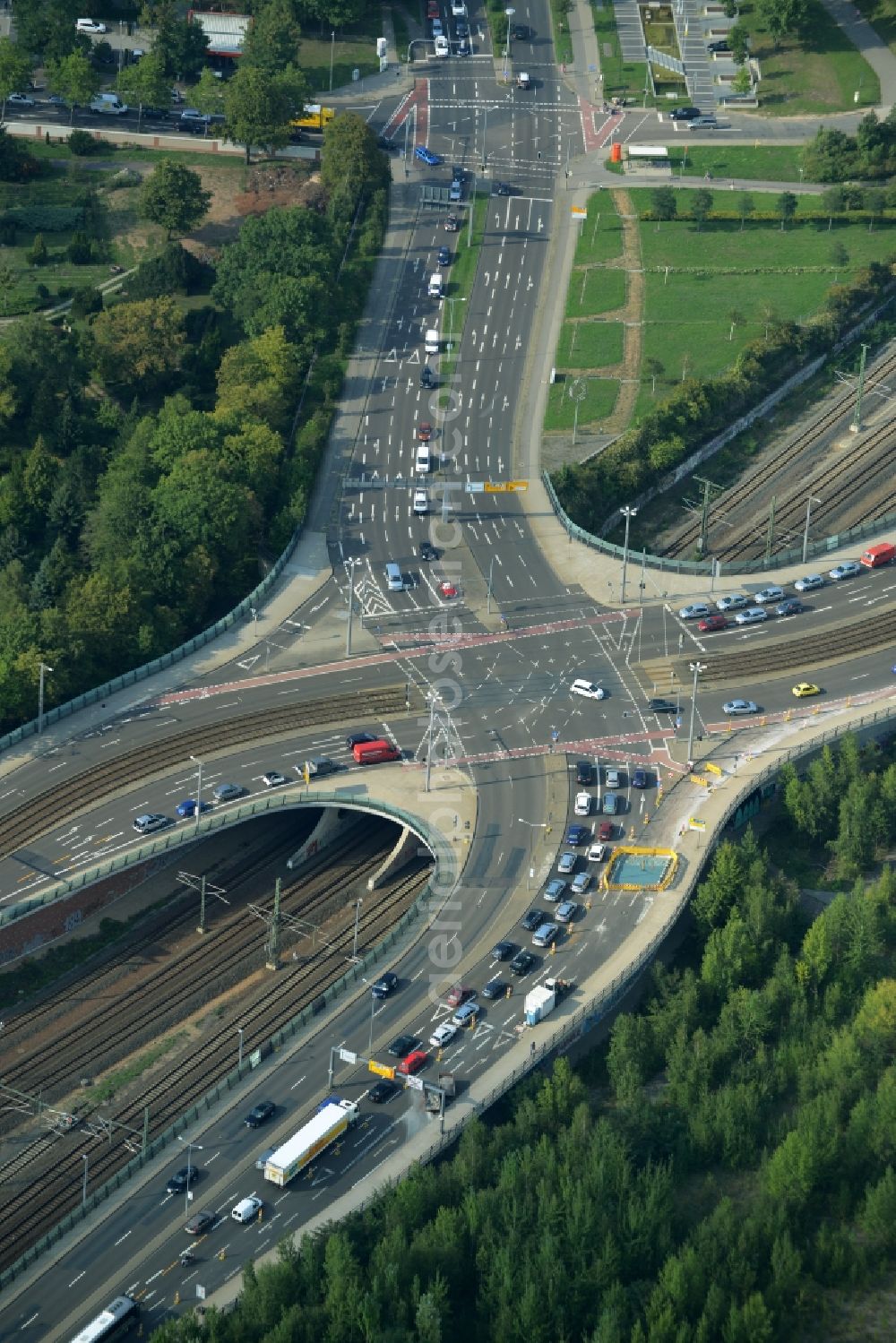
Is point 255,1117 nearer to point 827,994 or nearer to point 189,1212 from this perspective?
point 189,1212

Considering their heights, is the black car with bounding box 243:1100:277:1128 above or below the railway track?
above

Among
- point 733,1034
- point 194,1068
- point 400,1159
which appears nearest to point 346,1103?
point 400,1159

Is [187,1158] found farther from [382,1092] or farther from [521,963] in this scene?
[521,963]

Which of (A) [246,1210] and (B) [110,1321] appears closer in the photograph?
(B) [110,1321]

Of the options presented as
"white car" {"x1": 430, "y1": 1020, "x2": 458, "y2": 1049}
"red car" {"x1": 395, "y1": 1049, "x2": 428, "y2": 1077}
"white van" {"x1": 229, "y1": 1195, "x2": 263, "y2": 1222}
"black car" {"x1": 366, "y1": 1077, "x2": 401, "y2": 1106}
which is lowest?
"white van" {"x1": 229, "y1": 1195, "x2": 263, "y2": 1222}

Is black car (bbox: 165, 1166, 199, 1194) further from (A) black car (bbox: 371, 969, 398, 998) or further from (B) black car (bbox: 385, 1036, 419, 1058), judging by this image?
(A) black car (bbox: 371, 969, 398, 998)

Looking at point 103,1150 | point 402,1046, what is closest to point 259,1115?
point 402,1046

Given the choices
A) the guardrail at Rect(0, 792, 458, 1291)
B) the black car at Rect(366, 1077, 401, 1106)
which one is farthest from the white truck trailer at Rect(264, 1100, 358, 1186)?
the guardrail at Rect(0, 792, 458, 1291)
